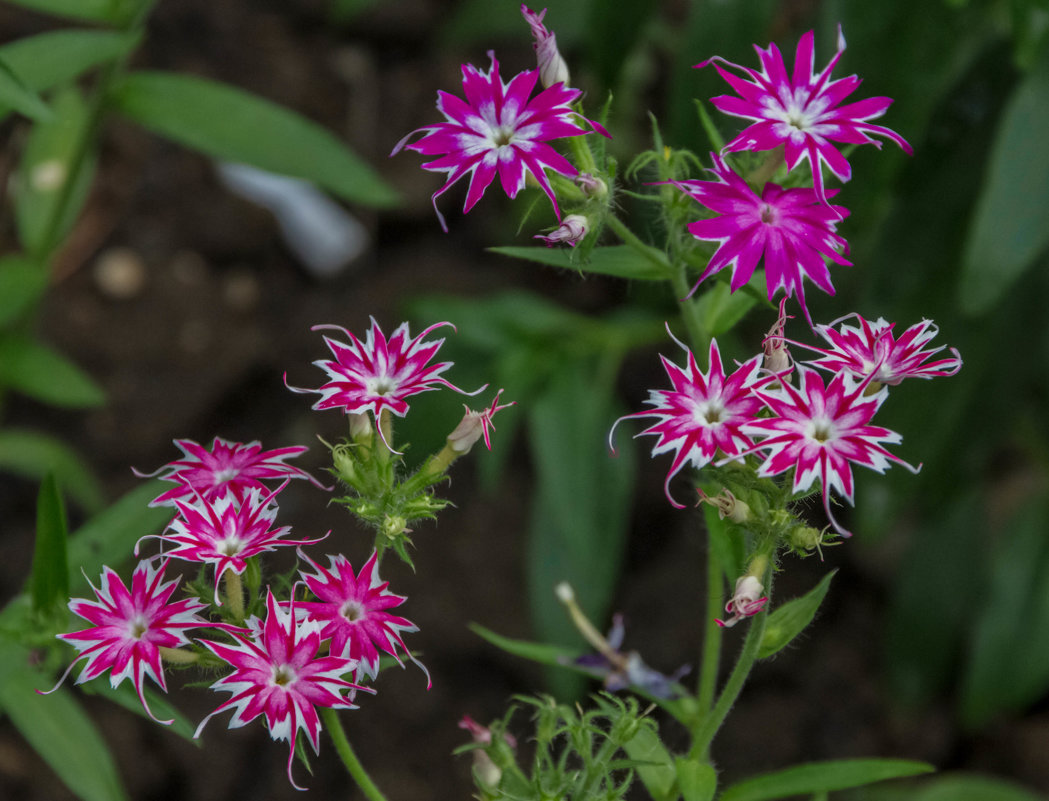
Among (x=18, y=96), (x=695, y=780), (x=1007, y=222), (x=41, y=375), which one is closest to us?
(x=695, y=780)

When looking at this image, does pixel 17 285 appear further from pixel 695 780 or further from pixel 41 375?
pixel 695 780

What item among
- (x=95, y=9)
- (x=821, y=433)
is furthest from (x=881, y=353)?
(x=95, y=9)

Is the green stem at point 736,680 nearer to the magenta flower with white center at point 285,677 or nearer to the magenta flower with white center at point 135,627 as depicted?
the magenta flower with white center at point 285,677

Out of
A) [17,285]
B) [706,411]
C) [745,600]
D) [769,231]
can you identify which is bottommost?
[17,285]

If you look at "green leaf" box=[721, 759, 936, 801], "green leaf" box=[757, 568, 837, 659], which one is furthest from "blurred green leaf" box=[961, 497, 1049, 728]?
"green leaf" box=[757, 568, 837, 659]

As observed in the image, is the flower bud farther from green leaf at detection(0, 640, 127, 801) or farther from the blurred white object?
the blurred white object

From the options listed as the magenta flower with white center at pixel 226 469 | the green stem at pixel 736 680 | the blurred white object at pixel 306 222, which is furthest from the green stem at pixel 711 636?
the blurred white object at pixel 306 222
